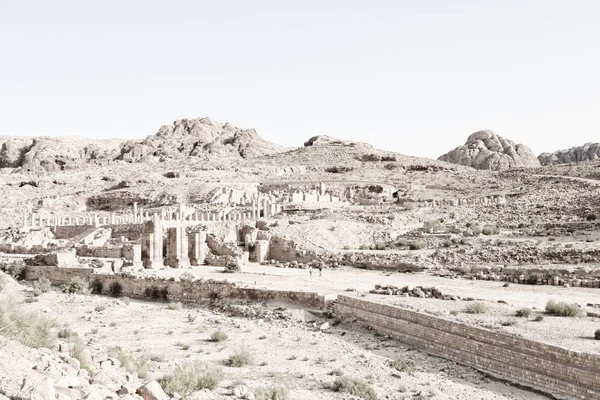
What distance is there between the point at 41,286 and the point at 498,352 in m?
17.7

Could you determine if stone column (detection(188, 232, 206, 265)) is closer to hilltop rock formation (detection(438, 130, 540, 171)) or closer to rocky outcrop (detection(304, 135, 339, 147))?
hilltop rock formation (detection(438, 130, 540, 171))

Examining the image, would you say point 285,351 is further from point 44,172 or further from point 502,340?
point 44,172

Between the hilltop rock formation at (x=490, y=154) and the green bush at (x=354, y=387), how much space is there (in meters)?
82.7

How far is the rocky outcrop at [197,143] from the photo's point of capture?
95.9 meters

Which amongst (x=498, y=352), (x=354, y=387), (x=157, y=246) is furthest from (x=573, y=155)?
(x=354, y=387)

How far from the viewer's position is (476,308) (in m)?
15.0

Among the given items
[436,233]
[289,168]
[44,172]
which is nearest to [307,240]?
[436,233]

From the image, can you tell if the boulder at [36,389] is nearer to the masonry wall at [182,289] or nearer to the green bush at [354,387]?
the green bush at [354,387]

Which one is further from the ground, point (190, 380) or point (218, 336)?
point (190, 380)

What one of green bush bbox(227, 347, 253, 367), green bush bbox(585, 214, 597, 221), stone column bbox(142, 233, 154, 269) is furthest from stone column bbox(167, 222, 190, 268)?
green bush bbox(585, 214, 597, 221)

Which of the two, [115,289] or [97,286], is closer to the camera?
[115,289]

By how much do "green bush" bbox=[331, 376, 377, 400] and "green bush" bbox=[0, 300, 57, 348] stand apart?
5.12m

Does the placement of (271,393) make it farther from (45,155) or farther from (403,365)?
(45,155)

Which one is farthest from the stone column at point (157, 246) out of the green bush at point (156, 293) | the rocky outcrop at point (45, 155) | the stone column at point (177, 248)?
the rocky outcrop at point (45, 155)
